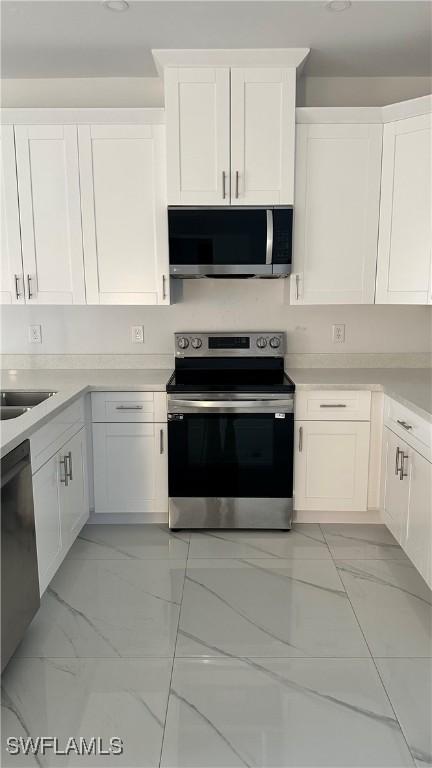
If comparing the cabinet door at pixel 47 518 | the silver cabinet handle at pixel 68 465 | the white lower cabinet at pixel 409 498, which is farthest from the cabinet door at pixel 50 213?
the white lower cabinet at pixel 409 498

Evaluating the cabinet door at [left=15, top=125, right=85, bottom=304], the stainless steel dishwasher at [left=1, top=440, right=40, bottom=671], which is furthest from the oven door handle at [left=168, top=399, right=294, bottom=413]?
→ the stainless steel dishwasher at [left=1, top=440, right=40, bottom=671]

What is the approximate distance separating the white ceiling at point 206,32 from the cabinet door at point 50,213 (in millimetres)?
387

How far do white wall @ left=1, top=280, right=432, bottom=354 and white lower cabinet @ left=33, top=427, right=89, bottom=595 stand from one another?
0.78 m

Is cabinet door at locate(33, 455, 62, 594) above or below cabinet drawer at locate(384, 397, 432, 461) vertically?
below

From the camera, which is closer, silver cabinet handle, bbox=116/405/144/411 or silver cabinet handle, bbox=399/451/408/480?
silver cabinet handle, bbox=399/451/408/480

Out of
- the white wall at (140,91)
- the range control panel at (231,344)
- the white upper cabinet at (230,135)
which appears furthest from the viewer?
the range control panel at (231,344)

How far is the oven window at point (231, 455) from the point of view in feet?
9.80

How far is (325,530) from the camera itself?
125 inches

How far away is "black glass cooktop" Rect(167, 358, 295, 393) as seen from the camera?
2947mm

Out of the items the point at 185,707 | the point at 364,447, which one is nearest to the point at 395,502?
the point at 364,447

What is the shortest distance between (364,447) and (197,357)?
1117 mm

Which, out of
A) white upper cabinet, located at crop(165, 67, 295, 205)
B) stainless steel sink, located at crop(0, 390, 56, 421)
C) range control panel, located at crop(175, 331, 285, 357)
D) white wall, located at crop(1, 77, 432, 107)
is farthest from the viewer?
range control panel, located at crop(175, 331, 285, 357)

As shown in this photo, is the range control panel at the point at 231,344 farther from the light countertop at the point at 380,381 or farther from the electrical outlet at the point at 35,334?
the electrical outlet at the point at 35,334

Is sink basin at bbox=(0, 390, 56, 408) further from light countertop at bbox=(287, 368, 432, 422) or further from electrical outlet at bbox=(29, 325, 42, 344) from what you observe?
light countertop at bbox=(287, 368, 432, 422)
